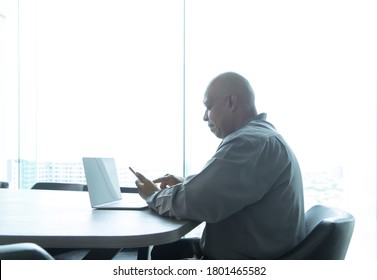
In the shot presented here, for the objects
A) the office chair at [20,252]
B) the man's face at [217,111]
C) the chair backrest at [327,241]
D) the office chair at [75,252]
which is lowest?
the office chair at [75,252]

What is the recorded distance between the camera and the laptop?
149 centimetres

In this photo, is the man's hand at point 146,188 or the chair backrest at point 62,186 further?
the chair backrest at point 62,186

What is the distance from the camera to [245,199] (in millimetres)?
1218

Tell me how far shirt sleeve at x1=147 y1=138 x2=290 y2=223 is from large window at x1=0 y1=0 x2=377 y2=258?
2.25 metres

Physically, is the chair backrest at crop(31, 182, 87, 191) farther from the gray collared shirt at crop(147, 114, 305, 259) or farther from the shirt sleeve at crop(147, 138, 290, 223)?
the shirt sleeve at crop(147, 138, 290, 223)

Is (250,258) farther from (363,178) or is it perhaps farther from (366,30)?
(366,30)

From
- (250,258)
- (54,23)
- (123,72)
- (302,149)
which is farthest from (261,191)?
(54,23)

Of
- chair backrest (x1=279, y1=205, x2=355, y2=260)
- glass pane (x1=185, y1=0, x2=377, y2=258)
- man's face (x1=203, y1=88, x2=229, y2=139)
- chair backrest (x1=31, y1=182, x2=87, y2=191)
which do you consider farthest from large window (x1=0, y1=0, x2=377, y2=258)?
chair backrest (x1=279, y1=205, x2=355, y2=260)

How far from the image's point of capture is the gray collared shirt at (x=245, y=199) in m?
1.20

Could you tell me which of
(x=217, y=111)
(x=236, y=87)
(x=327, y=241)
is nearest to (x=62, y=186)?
(x=217, y=111)

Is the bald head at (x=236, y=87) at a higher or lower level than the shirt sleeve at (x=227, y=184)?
higher

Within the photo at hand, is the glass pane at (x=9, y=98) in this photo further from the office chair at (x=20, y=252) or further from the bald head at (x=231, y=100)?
the office chair at (x=20, y=252)

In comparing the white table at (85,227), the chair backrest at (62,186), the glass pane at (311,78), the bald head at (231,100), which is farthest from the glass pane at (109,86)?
the white table at (85,227)

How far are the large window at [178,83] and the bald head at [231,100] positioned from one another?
6.33 ft
